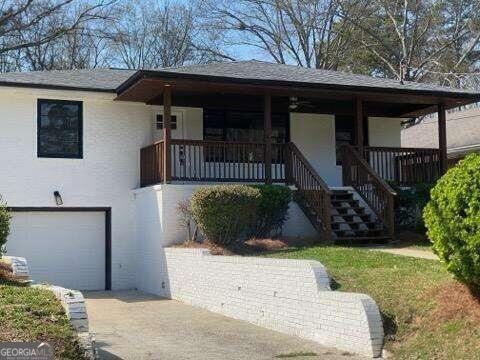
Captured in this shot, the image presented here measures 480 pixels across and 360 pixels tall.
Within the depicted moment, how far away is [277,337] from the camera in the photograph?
10953mm

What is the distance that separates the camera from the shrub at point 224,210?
15.3 meters

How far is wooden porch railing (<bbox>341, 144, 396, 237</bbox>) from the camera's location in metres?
16.8

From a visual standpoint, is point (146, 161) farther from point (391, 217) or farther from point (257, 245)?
point (391, 217)

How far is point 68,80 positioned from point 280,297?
32.2 feet

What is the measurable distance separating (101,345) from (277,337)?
2.65m

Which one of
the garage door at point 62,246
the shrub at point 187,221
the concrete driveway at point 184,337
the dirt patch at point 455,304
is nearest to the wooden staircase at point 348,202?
the shrub at point 187,221

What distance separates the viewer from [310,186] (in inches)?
680

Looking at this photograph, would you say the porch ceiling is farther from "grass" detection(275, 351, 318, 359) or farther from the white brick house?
"grass" detection(275, 351, 318, 359)

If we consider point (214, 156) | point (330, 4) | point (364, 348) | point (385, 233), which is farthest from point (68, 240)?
point (330, 4)

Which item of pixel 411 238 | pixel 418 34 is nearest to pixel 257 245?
pixel 411 238

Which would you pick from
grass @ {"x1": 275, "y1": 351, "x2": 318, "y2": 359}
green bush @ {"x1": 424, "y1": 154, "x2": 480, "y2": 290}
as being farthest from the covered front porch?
green bush @ {"x1": 424, "y1": 154, "x2": 480, "y2": 290}

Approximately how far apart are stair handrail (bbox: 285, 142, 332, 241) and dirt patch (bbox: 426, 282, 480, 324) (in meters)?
6.62

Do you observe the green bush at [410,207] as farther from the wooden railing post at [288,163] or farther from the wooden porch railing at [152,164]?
the wooden porch railing at [152,164]

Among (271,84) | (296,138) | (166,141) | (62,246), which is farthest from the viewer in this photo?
(296,138)
